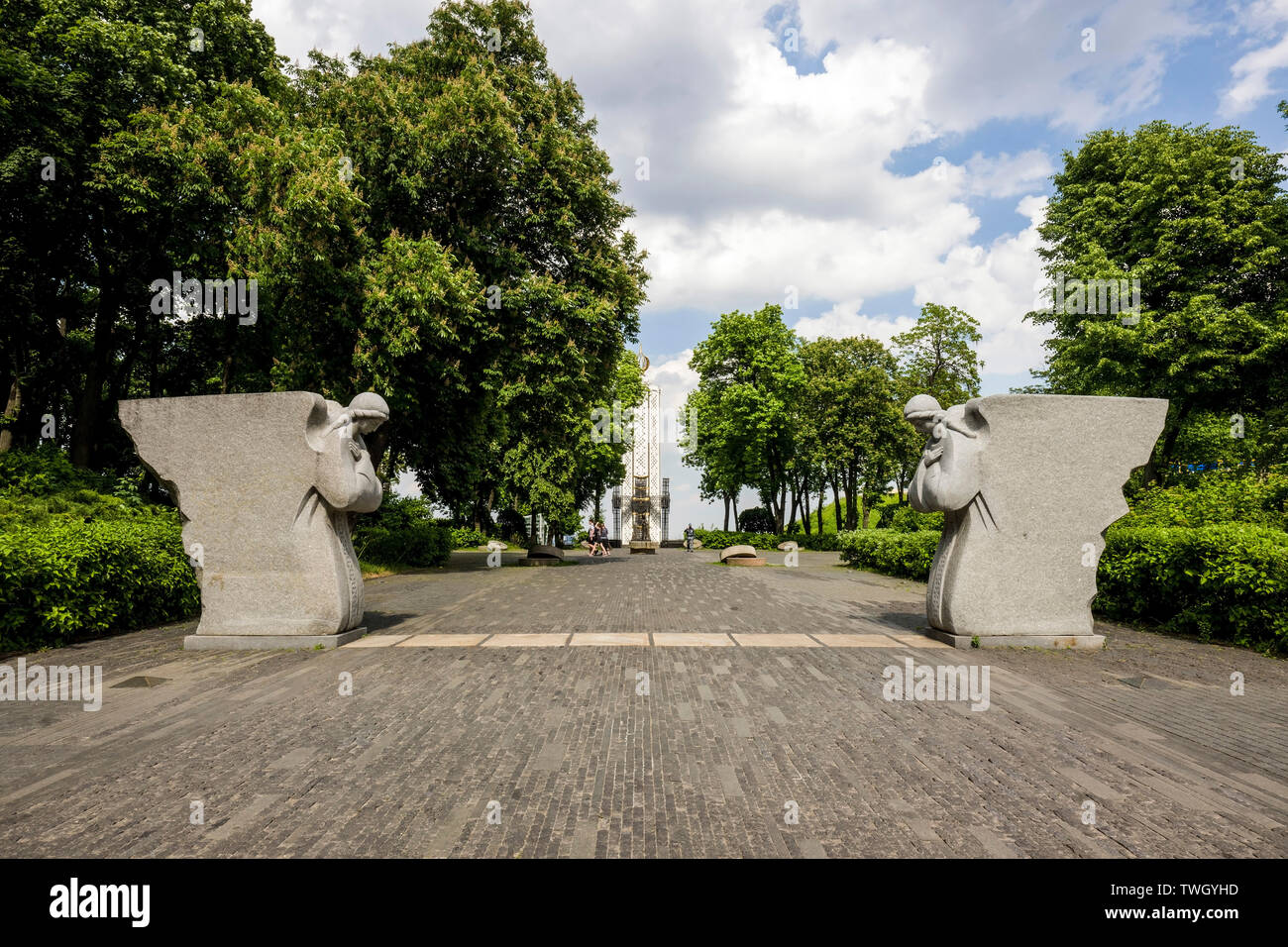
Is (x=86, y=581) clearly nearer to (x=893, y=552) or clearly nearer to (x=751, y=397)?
(x=893, y=552)

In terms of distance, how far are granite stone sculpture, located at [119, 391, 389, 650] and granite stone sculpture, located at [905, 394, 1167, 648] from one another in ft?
26.5

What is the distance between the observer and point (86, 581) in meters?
8.39

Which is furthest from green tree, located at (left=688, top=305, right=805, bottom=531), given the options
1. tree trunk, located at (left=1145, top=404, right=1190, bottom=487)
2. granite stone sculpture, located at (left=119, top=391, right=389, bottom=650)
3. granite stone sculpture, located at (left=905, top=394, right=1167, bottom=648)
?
granite stone sculpture, located at (left=119, top=391, right=389, bottom=650)

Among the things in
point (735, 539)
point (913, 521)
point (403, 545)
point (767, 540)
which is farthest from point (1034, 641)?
point (735, 539)

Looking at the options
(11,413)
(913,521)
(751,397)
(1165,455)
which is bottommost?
(913,521)

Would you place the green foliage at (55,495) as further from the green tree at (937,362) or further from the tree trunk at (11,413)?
the green tree at (937,362)

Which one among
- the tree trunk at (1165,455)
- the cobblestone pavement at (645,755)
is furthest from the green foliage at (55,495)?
the tree trunk at (1165,455)

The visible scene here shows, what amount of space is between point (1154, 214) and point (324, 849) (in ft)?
93.6

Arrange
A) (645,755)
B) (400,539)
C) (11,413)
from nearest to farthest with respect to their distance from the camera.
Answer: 1. (645,755)
2. (11,413)
3. (400,539)

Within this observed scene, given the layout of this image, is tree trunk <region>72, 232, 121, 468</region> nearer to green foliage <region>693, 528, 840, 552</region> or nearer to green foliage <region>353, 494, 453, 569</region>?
green foliage <region>353, 494, 453, 569</region>

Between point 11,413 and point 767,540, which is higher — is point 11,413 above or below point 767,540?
above

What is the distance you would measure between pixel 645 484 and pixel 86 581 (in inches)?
1589

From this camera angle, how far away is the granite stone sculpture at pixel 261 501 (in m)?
7.99

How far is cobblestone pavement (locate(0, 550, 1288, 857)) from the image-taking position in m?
3.33
